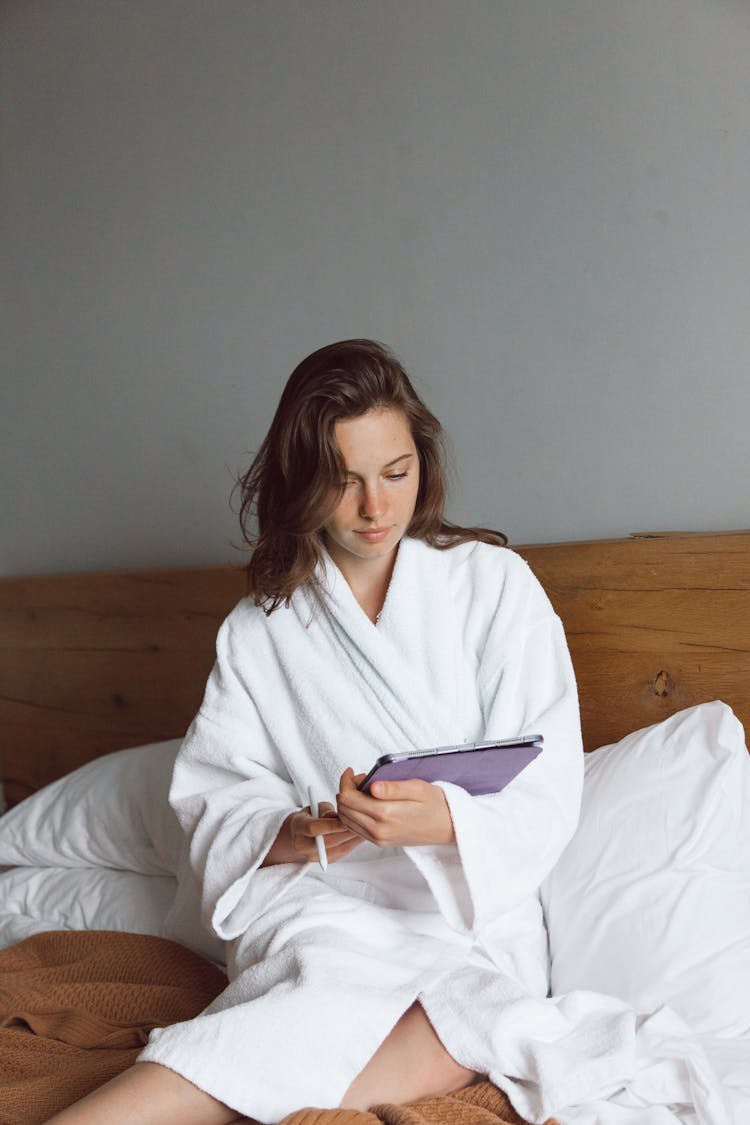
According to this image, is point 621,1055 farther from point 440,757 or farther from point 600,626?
point 600,626

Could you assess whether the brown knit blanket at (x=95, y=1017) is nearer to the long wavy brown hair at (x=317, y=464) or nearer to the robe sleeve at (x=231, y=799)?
the robe sleeve at (x=231, y=799)

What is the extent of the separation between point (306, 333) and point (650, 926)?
49.2 inches

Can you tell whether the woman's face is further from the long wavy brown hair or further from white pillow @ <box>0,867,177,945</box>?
white pillow @ <box>0,867,177,945</box>

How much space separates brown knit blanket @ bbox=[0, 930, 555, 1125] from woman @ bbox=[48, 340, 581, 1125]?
7 centimetres

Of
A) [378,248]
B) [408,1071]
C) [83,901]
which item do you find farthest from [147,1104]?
[378,248]

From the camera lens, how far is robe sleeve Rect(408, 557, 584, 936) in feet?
4.16

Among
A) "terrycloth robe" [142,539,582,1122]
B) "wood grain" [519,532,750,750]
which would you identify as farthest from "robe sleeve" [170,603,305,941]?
"wood grain" [519,532,750,750]

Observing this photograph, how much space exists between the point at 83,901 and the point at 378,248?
1.19 meters

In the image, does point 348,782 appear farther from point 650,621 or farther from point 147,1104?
point 650,621

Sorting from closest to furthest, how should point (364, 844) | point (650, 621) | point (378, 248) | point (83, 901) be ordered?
point (364, 844) → point (650, 621) → point (83, 901) → point (378, 248)

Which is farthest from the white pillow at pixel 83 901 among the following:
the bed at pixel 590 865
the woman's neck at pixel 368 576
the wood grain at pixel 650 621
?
the wood grain at pixel 650 621

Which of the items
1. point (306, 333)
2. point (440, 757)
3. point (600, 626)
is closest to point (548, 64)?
point (306, 333)

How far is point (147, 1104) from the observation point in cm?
108

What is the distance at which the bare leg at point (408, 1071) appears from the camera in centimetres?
116
